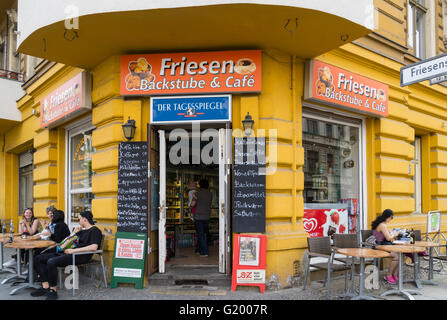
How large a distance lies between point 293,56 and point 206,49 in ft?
5.12

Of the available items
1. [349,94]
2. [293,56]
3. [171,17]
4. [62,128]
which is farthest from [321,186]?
[62,128]

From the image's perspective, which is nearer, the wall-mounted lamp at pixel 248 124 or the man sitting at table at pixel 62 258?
the man sitting at table at pixel 62 258

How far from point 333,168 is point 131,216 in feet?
14.2

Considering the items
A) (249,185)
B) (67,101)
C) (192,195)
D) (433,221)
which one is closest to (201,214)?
(192,195)

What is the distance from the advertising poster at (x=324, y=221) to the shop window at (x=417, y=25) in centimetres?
527

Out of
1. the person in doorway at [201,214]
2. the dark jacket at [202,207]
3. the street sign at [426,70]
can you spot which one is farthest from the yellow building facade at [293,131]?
the dark jacket at [202,207]

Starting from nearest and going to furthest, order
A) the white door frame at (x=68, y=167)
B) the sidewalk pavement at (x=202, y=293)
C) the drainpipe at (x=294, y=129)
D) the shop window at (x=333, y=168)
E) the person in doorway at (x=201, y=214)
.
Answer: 1. the sidewalk pavement at (x=202, y=293)
2. the drainpipe at (x=294, y=129)
3. the shop window at (x=333, y=168)
4. the person in doorway at (x=201, y=214)
5. the white door frame at (x=68, y=167)

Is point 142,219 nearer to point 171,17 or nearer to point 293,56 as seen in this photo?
point 171,17

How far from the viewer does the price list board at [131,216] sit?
21.3 ft

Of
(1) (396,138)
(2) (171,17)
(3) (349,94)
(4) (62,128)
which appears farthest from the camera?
(4) (62,128)

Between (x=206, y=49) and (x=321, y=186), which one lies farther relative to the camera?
(x=321, y=186)

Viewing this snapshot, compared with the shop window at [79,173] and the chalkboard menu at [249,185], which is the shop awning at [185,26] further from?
the shop window at [79,173]

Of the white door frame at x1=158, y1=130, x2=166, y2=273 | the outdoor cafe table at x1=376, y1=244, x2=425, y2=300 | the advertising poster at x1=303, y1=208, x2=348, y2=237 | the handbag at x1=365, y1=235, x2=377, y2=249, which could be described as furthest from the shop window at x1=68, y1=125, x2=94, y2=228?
the outdoor cafe table at x1=376, y1=244, x2=425, y2=300

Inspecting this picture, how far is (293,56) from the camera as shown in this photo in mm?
7027
